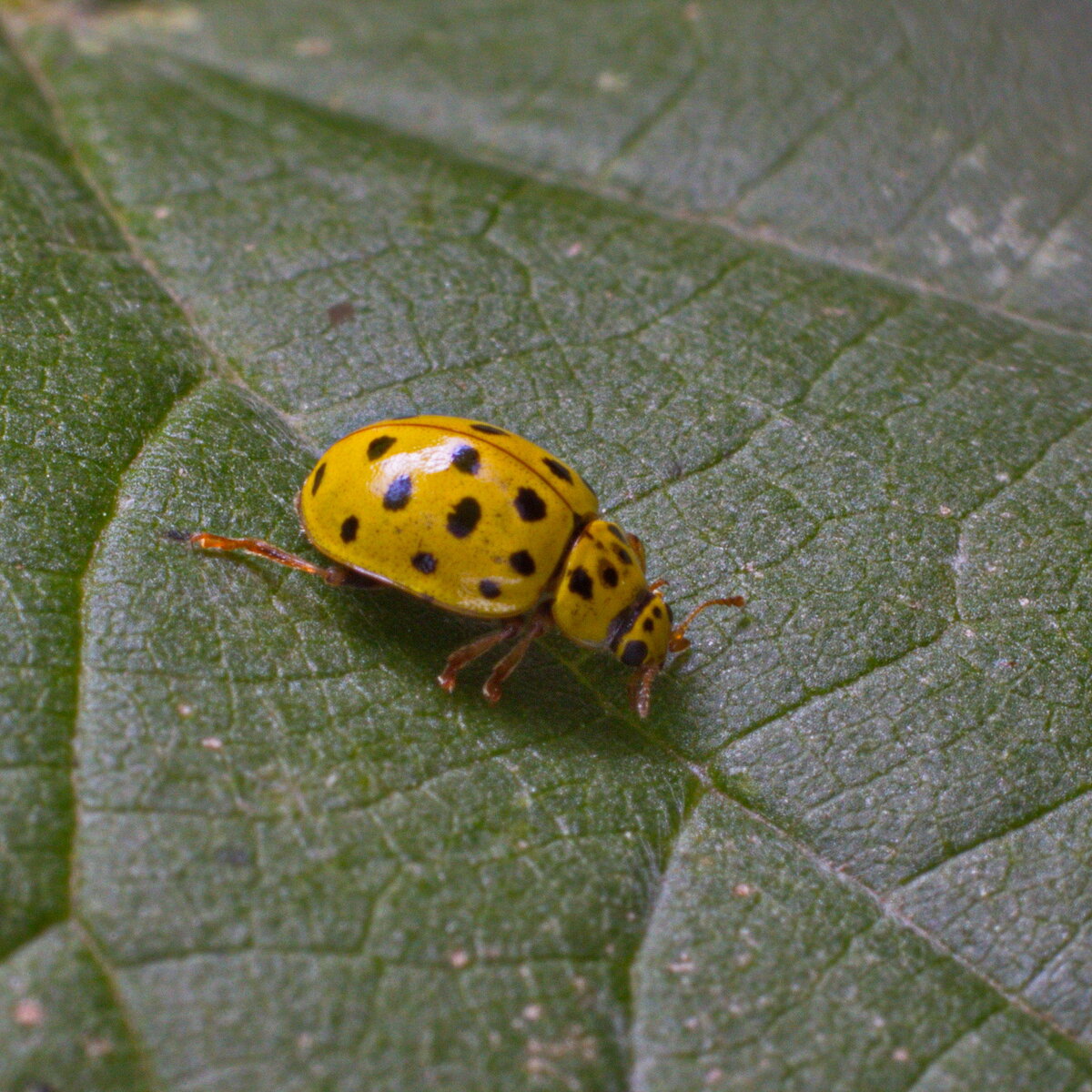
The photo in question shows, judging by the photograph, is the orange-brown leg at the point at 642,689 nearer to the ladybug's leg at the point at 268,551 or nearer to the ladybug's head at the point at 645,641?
the ladybug's head at the point at 645,641

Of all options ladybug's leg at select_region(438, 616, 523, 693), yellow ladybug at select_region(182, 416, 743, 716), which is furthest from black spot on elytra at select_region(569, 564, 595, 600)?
ladybug's leg at select_region(438, 616, 523, 693)

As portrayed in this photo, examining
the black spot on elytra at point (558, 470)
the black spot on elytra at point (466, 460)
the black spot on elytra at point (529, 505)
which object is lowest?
the black spot on elytra at point (529, 505)

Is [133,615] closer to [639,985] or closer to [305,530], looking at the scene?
[305,530]

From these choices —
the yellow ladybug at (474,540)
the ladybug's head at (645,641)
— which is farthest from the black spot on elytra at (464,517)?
the ladybug's head at (645,641)

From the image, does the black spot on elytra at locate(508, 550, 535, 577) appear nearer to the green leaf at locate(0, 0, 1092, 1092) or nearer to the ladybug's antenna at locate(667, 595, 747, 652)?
the green leaf at locate(0, 0, 1092, 1092)

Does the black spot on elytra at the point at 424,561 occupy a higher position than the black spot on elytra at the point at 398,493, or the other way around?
the black spot on elytra at the point at 398,493

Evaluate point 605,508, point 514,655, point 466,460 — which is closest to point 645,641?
point 514,655
